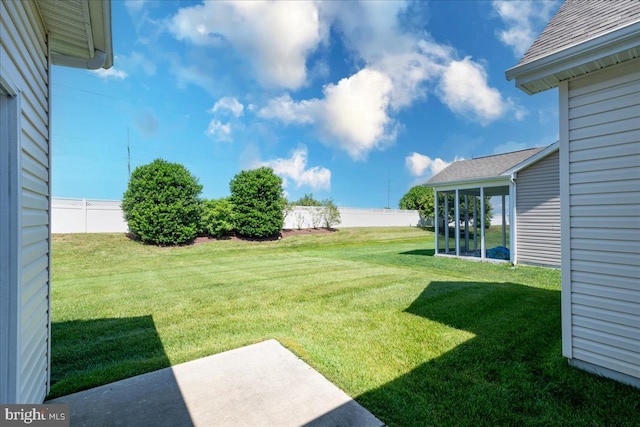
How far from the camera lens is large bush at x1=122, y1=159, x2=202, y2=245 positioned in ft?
43.2

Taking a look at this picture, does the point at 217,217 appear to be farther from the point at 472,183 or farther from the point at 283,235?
the point at 472,183

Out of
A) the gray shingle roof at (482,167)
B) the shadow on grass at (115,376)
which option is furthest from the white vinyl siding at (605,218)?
the gray shingle roof at (482,167)

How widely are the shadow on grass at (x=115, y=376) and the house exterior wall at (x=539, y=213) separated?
33.5 feet

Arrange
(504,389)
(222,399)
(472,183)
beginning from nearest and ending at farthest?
(222,399) → (504,389) → (472,183)

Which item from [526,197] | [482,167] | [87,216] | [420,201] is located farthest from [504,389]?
[420,201]

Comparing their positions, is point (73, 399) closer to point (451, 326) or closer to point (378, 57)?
point (451, 326)

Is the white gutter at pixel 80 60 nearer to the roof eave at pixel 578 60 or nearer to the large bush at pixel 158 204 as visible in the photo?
the roof eave at pixel 578 60

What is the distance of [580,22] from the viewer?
2881mm

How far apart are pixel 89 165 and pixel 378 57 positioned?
2375 centimetres

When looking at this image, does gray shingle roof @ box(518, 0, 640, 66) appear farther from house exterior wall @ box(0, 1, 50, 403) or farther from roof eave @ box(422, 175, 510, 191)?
roof eave @ box(422, 175, 510, 191)

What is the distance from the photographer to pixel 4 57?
1.50 meters

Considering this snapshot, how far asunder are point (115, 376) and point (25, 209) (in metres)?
1.78

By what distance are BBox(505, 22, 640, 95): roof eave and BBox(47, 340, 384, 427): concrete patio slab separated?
3519 mm

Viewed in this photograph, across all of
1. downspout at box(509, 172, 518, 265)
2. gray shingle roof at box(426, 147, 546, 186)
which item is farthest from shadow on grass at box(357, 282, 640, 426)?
gray shingle roof at box(426, 147, 546, 186)
